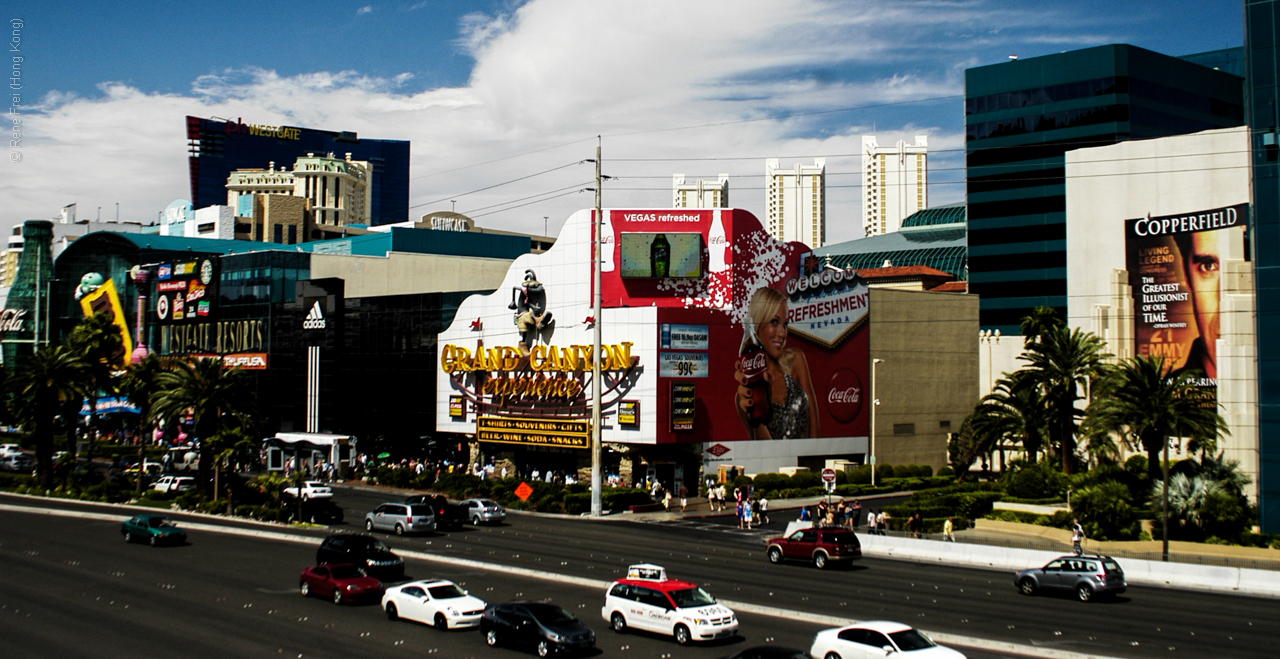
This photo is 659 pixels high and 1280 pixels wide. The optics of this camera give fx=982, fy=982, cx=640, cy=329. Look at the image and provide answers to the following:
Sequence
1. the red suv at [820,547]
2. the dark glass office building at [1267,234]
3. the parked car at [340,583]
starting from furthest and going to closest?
the dark glass office building at [1267,234]
the red suv at [820,547]
the parked car at [340,583]

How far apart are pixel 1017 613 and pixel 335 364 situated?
6714cm

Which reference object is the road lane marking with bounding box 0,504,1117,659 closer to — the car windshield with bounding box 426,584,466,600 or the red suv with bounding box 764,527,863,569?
the car windshield with bounding box 426,584,466,600

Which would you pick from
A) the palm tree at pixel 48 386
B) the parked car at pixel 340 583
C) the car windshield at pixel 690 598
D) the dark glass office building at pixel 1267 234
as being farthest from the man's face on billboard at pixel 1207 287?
the palm tree at pixel 48 386

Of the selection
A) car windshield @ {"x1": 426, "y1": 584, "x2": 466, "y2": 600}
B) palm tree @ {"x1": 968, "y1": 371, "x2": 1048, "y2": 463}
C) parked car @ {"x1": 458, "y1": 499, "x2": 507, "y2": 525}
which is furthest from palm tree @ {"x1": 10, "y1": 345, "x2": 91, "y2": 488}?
palm tree @ {"x1": 968, "y1": 371, "x2": 1048, "y2": 463}

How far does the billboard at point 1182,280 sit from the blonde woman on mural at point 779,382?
76.7 ft

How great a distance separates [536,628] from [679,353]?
129 feet

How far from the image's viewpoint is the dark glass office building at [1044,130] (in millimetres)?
123062

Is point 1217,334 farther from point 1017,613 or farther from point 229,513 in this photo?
point 229,513

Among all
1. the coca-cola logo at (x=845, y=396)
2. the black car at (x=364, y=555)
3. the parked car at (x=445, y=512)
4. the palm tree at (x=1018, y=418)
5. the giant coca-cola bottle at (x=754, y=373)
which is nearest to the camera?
the black car at (x=364, y=555)

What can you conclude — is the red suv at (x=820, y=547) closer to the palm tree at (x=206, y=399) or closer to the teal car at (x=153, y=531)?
the teal car at (x=153, y=531)

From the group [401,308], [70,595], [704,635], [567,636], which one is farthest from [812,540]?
[401,308]

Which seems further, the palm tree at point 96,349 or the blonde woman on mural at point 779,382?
the palm tree at point 96,349

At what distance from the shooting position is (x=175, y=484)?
63188 millimetres

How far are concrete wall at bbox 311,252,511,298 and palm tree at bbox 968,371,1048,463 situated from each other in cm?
5379
